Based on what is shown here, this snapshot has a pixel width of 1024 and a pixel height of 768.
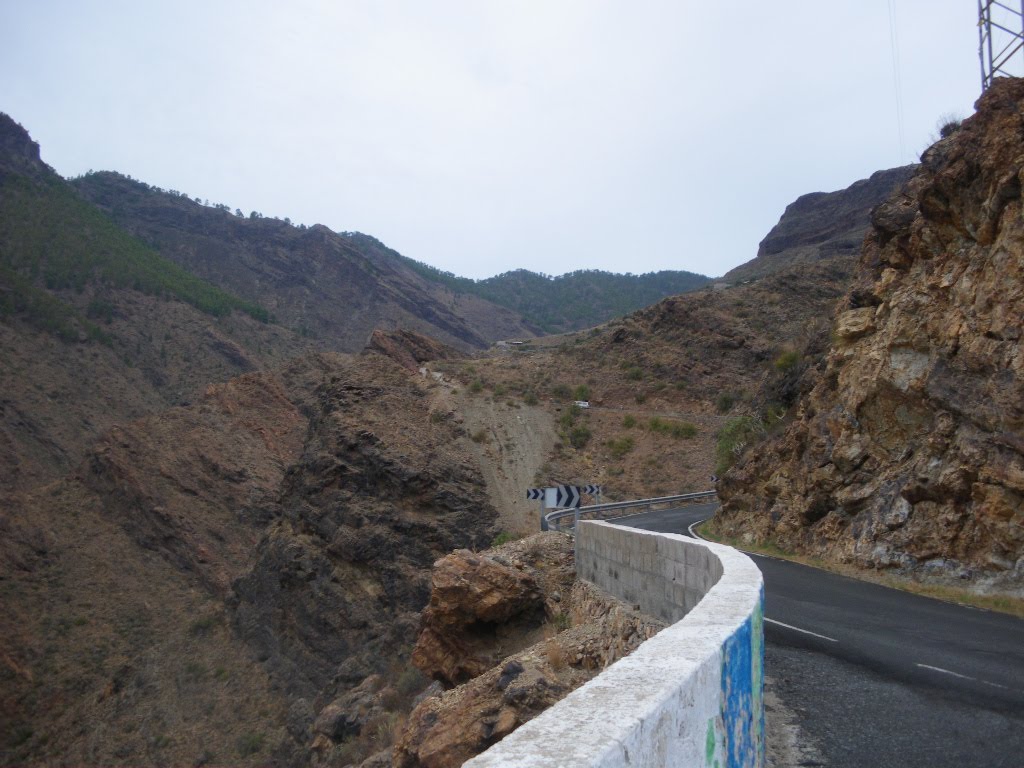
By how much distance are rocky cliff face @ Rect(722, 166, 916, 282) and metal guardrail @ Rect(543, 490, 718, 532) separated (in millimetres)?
48427

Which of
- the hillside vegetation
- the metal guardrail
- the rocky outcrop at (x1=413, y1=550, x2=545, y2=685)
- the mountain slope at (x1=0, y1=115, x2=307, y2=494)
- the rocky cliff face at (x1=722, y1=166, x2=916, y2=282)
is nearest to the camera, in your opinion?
the rocky outcrop at (x1=413, y1=550, x2=545, y2=685)

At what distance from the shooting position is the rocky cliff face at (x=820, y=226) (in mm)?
82312

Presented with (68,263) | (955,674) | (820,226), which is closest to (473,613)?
(955,674)

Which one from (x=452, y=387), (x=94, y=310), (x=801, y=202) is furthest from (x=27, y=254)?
(x=801, y=202)

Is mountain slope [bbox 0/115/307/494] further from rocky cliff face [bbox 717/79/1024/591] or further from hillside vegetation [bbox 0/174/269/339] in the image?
rocky cliff face [bbox 717/79/1024/591]

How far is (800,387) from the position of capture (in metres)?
24.4

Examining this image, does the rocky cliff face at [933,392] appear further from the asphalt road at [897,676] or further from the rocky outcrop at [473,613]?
the rocky outcrop at [473,613]

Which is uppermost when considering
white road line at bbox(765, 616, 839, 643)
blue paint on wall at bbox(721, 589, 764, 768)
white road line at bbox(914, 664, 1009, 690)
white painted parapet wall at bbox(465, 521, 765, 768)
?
white painted parapet wall at bbox(465, 521, 765, 768)

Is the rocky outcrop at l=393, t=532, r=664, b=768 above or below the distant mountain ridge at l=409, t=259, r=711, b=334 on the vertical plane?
below

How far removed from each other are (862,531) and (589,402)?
38.1m

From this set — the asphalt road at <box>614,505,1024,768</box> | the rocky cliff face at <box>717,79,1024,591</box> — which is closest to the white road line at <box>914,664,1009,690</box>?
the asphalt road at <box>614,505,1024,768</box>

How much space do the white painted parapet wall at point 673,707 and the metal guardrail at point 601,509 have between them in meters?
12.2

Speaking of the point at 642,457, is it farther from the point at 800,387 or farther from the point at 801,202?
the point at 801,202

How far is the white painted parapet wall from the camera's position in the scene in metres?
1.95
